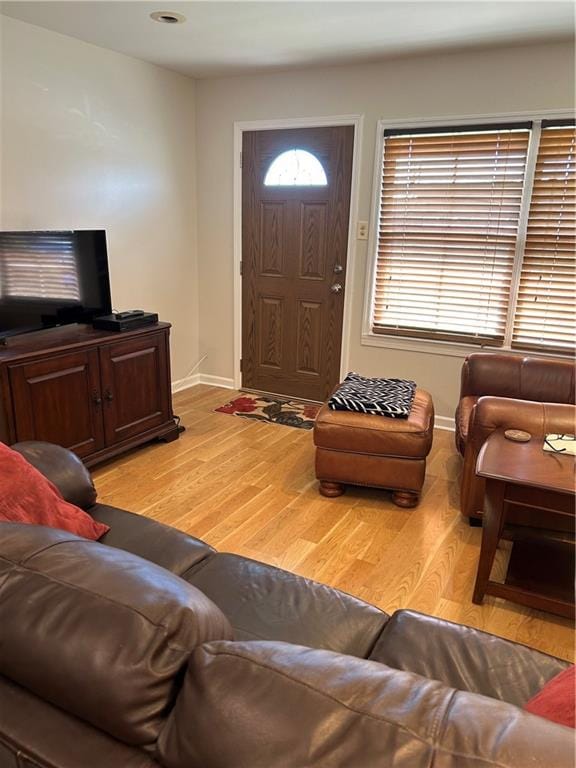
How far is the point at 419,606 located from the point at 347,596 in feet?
2.48

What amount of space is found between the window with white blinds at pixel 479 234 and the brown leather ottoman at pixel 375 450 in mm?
1266

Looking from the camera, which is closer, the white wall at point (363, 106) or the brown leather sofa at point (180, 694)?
the brown leather sofa at point (180, 694)

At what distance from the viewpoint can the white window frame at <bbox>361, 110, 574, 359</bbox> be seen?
11.3ft

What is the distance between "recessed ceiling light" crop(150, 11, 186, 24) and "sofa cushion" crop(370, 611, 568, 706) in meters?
3.09

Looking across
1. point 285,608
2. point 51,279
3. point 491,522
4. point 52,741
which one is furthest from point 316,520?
point 52,741

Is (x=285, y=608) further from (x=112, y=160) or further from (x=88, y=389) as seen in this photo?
(x=112, y=160)

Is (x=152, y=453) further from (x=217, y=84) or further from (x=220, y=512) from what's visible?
Result: (x=217, y=84)

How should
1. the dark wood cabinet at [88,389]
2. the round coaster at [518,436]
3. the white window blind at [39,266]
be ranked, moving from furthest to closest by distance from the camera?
1. the white window blind at [39,266]
2. the dark wood cabinet at [88,389]
3. the round coaster at [518,436]

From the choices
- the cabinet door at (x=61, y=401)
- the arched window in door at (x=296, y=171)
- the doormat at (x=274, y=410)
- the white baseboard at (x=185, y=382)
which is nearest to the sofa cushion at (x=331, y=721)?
the cabinet door at (x=61, y=401)

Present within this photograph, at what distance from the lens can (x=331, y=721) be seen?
65cm

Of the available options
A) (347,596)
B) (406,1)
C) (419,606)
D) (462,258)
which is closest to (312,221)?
(462,258)

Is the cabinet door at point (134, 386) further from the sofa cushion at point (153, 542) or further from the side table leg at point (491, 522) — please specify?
the side table leg at point (491, 522)

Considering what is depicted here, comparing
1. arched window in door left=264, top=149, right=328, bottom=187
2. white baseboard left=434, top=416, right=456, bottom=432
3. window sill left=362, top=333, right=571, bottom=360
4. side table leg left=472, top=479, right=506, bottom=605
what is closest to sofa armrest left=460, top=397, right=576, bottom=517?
side table leg left=472, top=479, right=506, bottom=605

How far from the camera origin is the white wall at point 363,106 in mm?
3375
